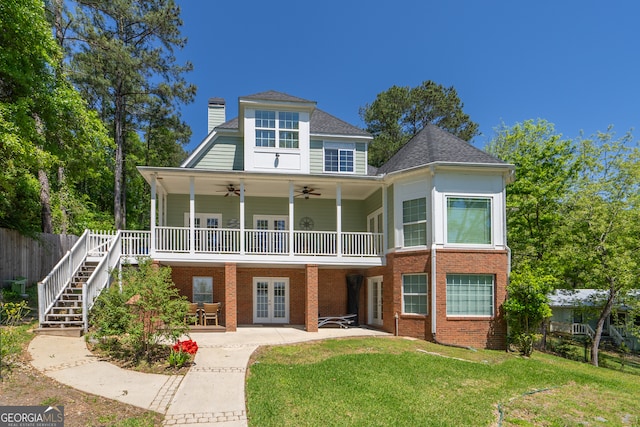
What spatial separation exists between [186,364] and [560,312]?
27.7m

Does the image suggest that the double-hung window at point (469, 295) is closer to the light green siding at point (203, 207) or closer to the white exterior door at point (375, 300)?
the white exterior door at point (375, 300)

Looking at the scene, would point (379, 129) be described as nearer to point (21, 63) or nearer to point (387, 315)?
point (387, 315)

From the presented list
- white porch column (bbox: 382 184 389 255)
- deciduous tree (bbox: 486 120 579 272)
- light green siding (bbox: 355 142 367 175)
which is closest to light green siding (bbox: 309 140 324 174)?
light green siding (bbox: 355 142 367 175)

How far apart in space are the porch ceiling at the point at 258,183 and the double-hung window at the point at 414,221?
1627 millimetres

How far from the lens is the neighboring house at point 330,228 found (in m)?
12.5

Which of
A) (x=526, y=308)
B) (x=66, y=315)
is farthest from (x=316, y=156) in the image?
(x=66, y=315)

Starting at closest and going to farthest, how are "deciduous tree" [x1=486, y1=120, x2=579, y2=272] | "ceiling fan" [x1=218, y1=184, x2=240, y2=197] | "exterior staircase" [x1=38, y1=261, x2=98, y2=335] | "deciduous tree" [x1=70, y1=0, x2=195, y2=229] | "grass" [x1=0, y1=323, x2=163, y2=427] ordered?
"grass" [x1=0, y1=323, x2=163, y2=427]
"exterior staircase" [x1=38, y1=261, x2=98, y2=335]
"ceiling fan" [x1=218, y1=184, x2=240, y2=197]
"deciduous tree" [x1=486, y1=120, x2=579, y2=272]
"deciduous tree" [x1=70, y1=0, x2=195, y2=229]

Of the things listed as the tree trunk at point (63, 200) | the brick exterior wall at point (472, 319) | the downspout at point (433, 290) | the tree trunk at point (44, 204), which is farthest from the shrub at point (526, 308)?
the tree trunk at point (63, 200)

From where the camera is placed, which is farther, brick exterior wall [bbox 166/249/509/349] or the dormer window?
the dormer window

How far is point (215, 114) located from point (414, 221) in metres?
11.4

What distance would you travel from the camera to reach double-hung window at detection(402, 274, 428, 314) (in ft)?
41.8

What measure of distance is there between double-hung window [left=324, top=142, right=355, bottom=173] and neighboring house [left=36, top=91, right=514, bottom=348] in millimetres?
49

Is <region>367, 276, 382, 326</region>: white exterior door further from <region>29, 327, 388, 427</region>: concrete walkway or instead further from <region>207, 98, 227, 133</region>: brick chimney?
<region>207, 98, 227, 133</region>: brick chimney

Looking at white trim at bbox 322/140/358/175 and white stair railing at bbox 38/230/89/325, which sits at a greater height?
white trim at bbox 322/140/358/175
